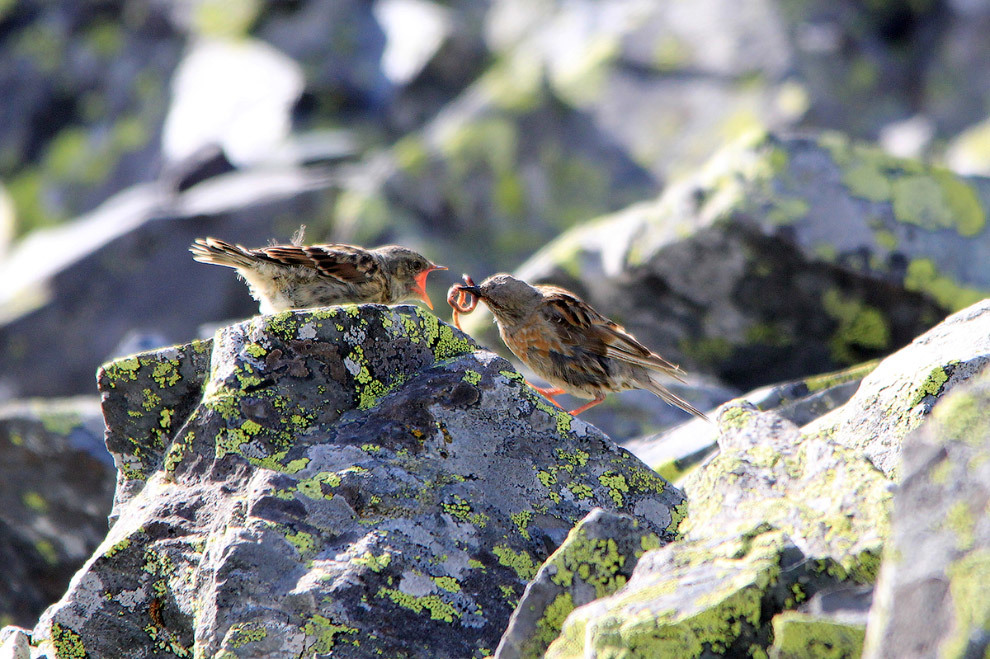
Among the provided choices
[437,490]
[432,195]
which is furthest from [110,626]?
[432,195]

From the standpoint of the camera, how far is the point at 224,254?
744 cm

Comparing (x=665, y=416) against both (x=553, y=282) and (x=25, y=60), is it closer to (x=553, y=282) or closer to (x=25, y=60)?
(x=553, y=282)

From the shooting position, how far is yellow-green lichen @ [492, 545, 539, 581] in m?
4.76

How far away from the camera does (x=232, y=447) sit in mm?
5055

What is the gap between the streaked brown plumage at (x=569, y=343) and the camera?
8.06 meters

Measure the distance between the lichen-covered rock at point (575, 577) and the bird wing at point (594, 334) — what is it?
143 inches

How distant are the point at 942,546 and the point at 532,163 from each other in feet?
46.1

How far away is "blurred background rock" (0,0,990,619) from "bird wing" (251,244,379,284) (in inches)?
101

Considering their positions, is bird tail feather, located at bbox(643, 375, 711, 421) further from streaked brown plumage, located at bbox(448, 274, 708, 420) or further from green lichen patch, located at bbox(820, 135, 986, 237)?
green lichen patch, located at bbox(820, 135, 986, 237)

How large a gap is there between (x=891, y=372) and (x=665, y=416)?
3.31 m

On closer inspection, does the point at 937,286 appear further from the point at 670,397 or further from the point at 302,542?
the point at 302,542

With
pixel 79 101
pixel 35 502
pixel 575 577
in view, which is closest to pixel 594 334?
pixel 575 577

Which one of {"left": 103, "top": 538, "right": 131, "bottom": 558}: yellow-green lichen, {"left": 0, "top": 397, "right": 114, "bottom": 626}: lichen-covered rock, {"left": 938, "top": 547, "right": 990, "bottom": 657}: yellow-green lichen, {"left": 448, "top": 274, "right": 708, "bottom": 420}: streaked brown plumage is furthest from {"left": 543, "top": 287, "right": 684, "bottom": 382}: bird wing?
{"left": 938, "top": 547, "right": 990, "bottom": 657}: yellow-green lichen

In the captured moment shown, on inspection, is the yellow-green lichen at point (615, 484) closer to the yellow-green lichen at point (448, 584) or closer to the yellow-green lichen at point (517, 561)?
the yellow-green lichen at point (517, 561)
